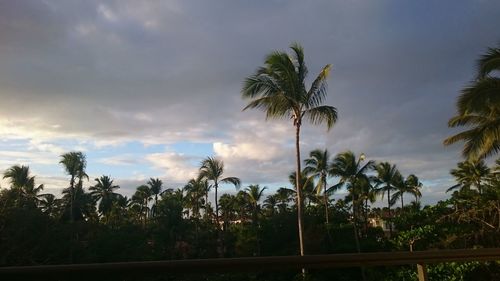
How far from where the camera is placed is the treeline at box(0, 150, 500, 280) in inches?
978

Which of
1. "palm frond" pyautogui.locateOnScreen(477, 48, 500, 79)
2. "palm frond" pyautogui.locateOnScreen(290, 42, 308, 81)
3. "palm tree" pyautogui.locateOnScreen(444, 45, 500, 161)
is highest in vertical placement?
"palm frond" pyautogui.locateOnScreen(290, 42, 308, 81)

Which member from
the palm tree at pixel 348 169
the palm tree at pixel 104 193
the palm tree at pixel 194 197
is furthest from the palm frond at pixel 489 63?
the palm tree at pixel 104 193

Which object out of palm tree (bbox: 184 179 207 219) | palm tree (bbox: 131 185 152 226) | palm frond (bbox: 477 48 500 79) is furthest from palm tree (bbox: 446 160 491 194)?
palm tree (bbox: 131 185 152 226)

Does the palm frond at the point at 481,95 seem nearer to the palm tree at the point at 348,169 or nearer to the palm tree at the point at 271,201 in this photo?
the palm tree at the point at 348,169

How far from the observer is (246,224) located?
4481 centimetres

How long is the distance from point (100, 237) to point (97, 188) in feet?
82.9

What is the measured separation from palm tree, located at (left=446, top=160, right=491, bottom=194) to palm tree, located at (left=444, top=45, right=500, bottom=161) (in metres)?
30.4

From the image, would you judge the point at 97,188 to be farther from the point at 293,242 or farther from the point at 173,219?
the point at 293,242

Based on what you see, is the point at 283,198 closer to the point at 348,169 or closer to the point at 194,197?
the point at 194,197

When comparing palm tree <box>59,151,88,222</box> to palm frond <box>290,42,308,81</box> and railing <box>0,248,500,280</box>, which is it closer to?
palm frond <box>290,42,308,81</box>

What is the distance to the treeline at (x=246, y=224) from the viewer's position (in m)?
24.8

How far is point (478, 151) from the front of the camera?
15.0 m

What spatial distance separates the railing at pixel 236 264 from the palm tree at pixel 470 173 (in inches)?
1802

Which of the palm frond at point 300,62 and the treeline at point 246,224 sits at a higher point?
the palm frond at point 300,62
